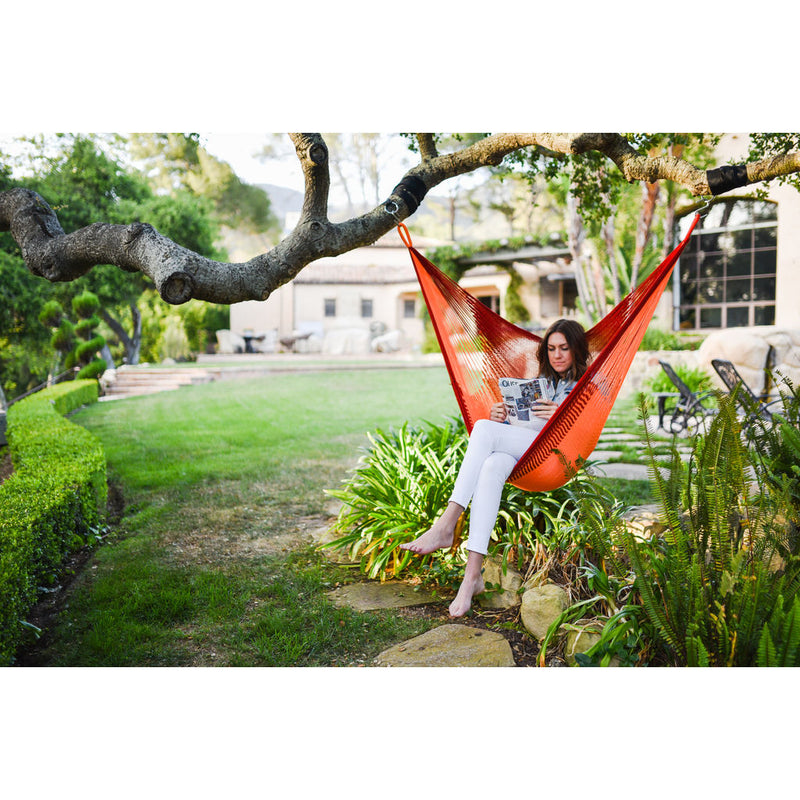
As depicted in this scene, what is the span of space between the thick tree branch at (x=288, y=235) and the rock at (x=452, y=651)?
1.10 m

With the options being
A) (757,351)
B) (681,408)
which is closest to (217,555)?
(681,408)

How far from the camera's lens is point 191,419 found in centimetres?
590

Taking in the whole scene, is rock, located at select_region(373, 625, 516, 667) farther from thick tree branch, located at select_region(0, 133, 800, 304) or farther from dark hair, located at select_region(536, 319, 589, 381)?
thick tree branch, located at select_region(0, 133, 800, 304)

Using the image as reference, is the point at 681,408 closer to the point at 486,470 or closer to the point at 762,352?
the point at 762,352

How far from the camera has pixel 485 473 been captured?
6.56 ft

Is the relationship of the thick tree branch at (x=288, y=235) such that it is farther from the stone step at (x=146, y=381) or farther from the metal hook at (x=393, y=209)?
the stone step at (x=146, y=381)


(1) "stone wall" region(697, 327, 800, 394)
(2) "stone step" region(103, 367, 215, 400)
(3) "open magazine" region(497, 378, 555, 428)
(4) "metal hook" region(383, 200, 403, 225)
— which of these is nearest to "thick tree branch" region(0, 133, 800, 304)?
(4) "metal hook" region(383, 200, 403, 225)

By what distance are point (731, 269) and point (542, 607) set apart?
6.02 m

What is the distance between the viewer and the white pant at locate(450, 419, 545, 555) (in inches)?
76.5

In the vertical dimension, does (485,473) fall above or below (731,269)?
below

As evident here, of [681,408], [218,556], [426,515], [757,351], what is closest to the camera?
[426,515]

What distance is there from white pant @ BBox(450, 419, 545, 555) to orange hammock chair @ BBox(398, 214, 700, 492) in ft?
0.23

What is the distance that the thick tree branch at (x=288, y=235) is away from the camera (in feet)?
6.24
